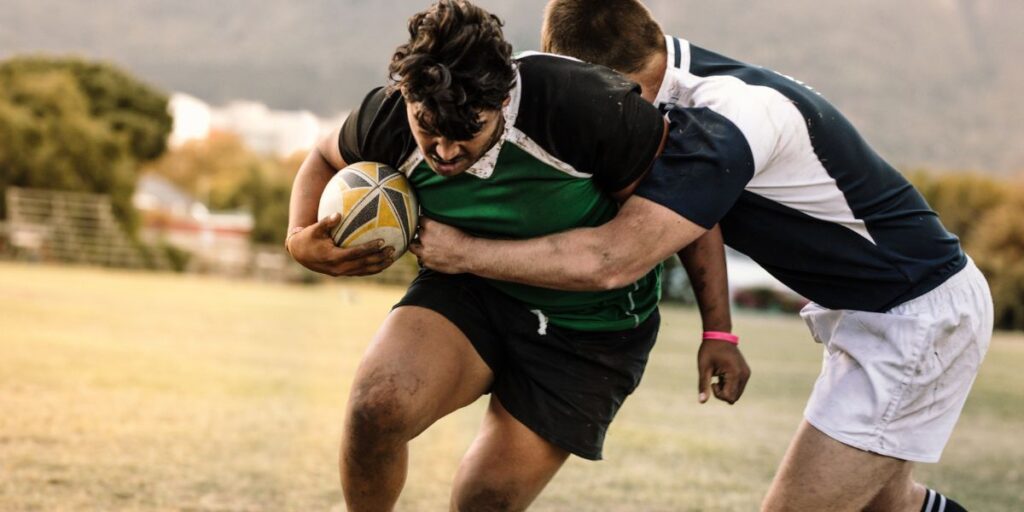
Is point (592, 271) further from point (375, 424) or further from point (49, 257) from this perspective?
point (49, 257)

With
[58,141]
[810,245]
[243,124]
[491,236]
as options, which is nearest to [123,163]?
[58,141]

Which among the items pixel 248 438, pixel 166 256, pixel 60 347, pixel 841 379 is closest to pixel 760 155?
pixel 841 379

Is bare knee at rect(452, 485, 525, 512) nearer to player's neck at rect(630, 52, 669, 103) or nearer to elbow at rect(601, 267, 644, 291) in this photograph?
elbow at rect(601, 267, 644, 291)

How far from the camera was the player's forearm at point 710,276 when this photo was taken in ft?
13.9

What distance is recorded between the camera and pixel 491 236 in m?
4.13

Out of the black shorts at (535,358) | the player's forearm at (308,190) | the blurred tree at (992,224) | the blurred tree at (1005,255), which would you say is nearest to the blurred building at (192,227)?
the blurred tree at (992,224)

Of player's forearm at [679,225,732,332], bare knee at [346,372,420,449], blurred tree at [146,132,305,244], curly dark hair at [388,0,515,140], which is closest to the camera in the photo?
curly dark hair at [388,0,515,140]

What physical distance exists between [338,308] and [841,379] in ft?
80.6

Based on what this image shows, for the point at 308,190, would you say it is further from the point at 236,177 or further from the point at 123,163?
the point at 236,177

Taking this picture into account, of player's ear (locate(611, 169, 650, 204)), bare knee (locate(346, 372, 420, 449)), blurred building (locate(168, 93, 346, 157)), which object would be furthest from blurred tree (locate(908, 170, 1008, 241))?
blurred building (locate(168, 93, 346, 157))

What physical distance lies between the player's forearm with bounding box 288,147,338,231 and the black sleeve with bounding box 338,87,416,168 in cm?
25

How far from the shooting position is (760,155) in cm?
373

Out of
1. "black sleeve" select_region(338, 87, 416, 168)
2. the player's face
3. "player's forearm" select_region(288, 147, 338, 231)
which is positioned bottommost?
"player's forearm" select_region(288, 147, 338, 231)

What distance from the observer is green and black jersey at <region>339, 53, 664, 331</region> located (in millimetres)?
3777
